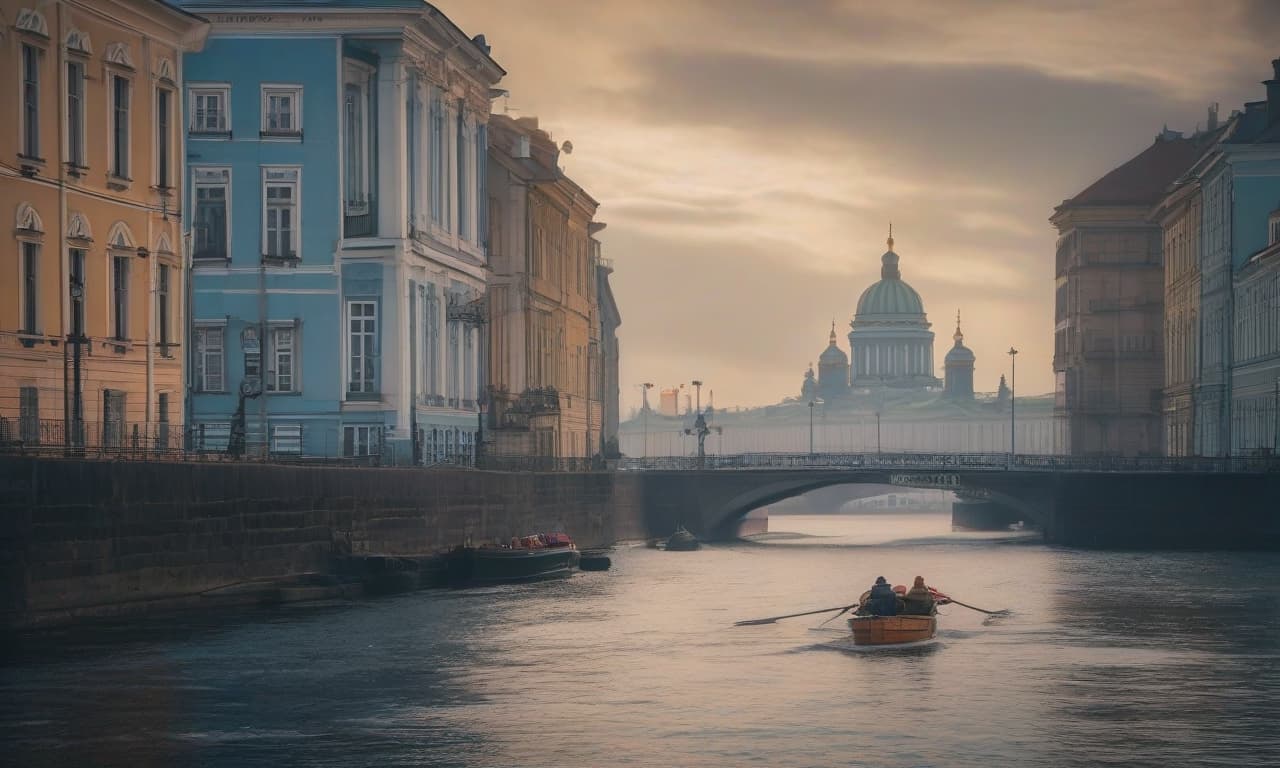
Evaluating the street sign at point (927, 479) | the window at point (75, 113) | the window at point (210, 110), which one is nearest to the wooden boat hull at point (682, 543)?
the street sign at point (927, 479)

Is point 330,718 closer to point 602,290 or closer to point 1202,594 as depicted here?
point 1202,594

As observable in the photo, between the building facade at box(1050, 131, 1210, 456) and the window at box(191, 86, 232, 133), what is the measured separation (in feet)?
320

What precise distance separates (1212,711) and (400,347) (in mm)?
51637

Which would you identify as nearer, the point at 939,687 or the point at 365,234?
the point at 939,687

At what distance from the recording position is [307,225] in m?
96.6

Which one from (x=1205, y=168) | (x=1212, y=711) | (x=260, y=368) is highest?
→ (x=1205, y=168)

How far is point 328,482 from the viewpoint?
3051 inches

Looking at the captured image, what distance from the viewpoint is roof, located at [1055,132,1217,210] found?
180m

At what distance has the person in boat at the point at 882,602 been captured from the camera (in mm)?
66062

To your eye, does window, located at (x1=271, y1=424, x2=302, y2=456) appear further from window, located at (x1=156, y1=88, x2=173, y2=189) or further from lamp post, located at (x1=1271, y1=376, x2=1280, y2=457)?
A: lamp post, located at (x1=1271, y1=376, x2=1280, y2=457)

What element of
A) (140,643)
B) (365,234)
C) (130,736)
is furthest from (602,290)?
(130,736)

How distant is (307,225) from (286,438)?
8501 mm

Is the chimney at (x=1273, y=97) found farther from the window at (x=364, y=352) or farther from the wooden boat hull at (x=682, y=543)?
the window at (x=364, y=352)

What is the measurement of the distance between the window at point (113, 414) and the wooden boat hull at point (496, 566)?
15186 mm
